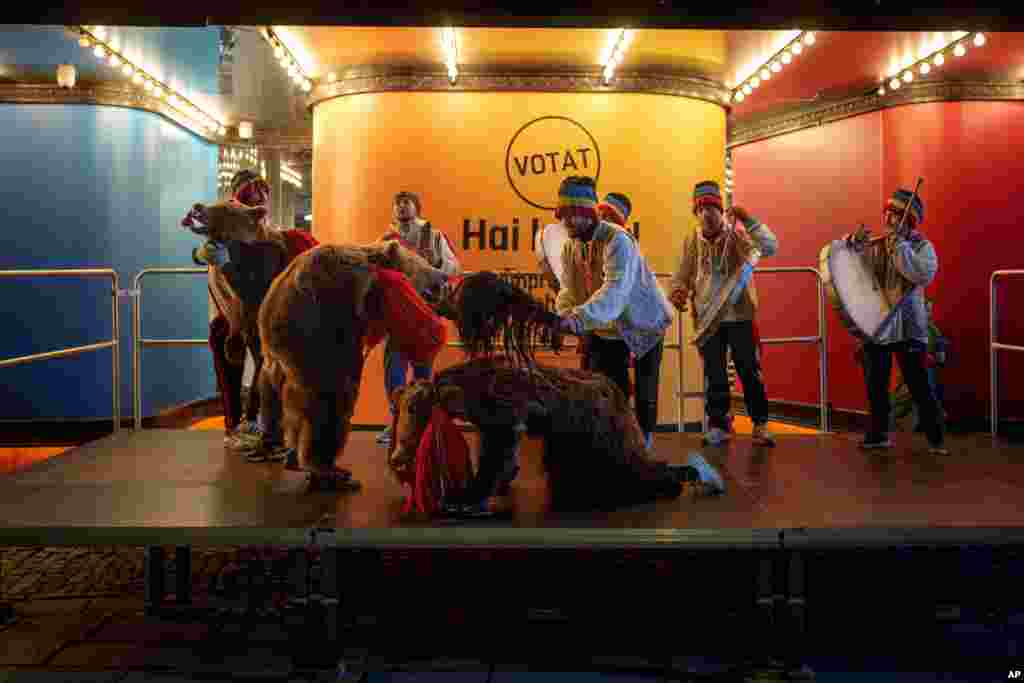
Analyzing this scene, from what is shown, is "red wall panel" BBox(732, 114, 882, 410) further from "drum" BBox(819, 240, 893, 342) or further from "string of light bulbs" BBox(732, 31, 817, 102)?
"drum" BBox(819, 240, 893, 342)

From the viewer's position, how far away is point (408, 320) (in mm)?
3654

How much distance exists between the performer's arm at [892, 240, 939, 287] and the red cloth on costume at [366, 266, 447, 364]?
2.61 metres

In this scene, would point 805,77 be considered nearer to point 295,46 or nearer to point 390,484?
point 295,46

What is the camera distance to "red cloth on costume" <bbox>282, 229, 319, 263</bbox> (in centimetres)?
461

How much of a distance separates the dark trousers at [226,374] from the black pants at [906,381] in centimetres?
328

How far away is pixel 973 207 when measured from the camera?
8.33 m

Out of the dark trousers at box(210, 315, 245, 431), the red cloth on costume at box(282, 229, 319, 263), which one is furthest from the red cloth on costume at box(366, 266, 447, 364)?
the dark trousers at box(210, 315, 245, 431)

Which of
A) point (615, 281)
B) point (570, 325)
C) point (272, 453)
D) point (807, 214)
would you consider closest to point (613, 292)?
point (615, 281)

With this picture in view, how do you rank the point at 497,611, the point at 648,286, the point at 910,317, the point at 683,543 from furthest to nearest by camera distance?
the point at 910,317
the point at 648,286
the point at 497,611
the point at 683,543

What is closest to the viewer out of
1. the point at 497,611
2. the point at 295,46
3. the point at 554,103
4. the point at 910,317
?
the point at 497,611

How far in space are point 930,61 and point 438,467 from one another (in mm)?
6208

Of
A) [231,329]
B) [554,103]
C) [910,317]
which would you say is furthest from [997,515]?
[554,103]

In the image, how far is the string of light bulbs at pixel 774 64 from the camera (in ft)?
24.5

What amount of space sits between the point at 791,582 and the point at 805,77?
21.0ft
